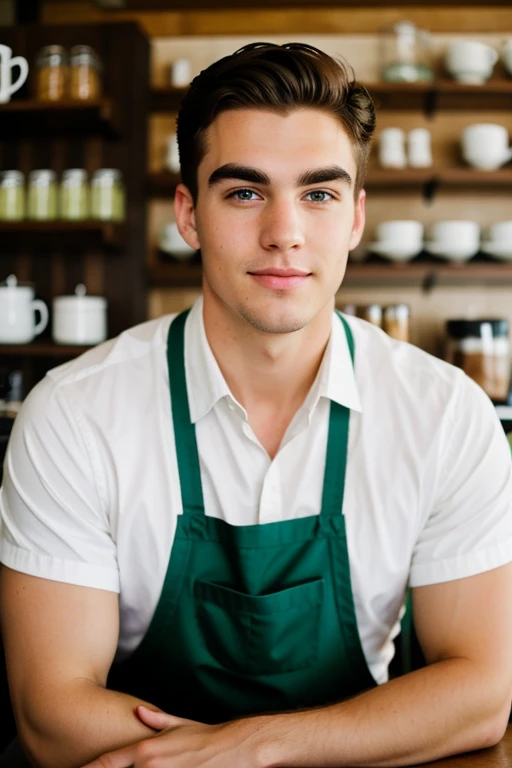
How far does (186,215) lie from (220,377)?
319 mm

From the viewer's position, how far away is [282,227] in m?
1.23

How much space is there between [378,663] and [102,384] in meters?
0.62

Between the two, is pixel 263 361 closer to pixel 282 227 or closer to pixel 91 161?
pixel 282 227

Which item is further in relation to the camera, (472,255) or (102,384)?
(472,255)

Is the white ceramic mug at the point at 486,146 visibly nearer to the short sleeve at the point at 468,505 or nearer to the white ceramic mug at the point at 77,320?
the white ceramic mug at the point at 77,320

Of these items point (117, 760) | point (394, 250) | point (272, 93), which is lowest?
point (117, 760)

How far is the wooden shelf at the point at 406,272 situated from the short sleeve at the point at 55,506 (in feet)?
5.98

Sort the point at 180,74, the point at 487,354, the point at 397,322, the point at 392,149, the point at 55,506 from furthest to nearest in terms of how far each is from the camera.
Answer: the point at 180,74 → the point at 392,149 → the point at 397,322 → the point at 487,354 → the point at 55,506

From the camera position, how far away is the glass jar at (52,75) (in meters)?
2.92

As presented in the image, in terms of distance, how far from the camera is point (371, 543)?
1247 mm

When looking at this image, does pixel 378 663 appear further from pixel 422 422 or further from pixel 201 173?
pixel 201 173

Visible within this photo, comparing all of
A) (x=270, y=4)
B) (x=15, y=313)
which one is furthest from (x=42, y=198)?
(x=270, y=4)

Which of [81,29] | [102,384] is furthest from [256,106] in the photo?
[81,29]

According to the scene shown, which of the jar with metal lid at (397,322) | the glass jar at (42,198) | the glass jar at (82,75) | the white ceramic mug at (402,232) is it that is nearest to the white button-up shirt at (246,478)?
the jar with metal lid at (397,322)
